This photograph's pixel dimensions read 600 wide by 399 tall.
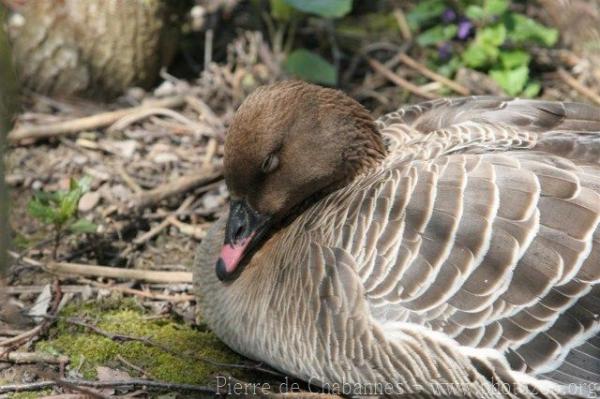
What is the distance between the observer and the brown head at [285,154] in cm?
446

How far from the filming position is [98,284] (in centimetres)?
527

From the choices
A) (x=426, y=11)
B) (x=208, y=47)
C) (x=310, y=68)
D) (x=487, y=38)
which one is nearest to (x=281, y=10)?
(x=310, y=68)

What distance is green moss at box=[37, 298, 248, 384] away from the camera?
15.2 feet

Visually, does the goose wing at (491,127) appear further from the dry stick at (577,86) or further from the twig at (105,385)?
the dry stick at (577,86)

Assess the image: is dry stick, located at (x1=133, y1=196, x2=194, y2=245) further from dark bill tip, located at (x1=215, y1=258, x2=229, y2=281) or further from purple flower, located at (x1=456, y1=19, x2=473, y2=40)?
purple flower, located at (x1=456, y1=19, x2=473, y2=40)

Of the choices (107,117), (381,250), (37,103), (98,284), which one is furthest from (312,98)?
(37,103)

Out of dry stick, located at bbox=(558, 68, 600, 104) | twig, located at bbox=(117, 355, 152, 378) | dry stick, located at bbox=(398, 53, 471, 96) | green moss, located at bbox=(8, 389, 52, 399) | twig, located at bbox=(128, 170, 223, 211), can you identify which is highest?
dry stick, located at bbox=(558, 68, 600, 104)

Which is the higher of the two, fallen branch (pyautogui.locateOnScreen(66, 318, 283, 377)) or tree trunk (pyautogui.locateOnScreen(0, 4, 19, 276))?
tree trunk (pyautogui.locateOnScreen(0, 4, 19, 276))

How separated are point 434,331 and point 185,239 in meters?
2.30

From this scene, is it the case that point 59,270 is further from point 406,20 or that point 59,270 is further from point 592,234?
point 406,20

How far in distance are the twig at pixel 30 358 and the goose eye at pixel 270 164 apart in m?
1.42

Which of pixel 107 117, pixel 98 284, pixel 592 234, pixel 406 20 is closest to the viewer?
pixel 592 234

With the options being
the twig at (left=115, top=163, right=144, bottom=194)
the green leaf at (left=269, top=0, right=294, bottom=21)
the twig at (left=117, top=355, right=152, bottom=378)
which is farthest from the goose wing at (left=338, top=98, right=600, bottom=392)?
the green leaf at (left=269, top=0, right=294, bottom=21)

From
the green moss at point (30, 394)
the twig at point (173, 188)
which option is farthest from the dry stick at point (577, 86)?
the green moss at point (30, 394)
